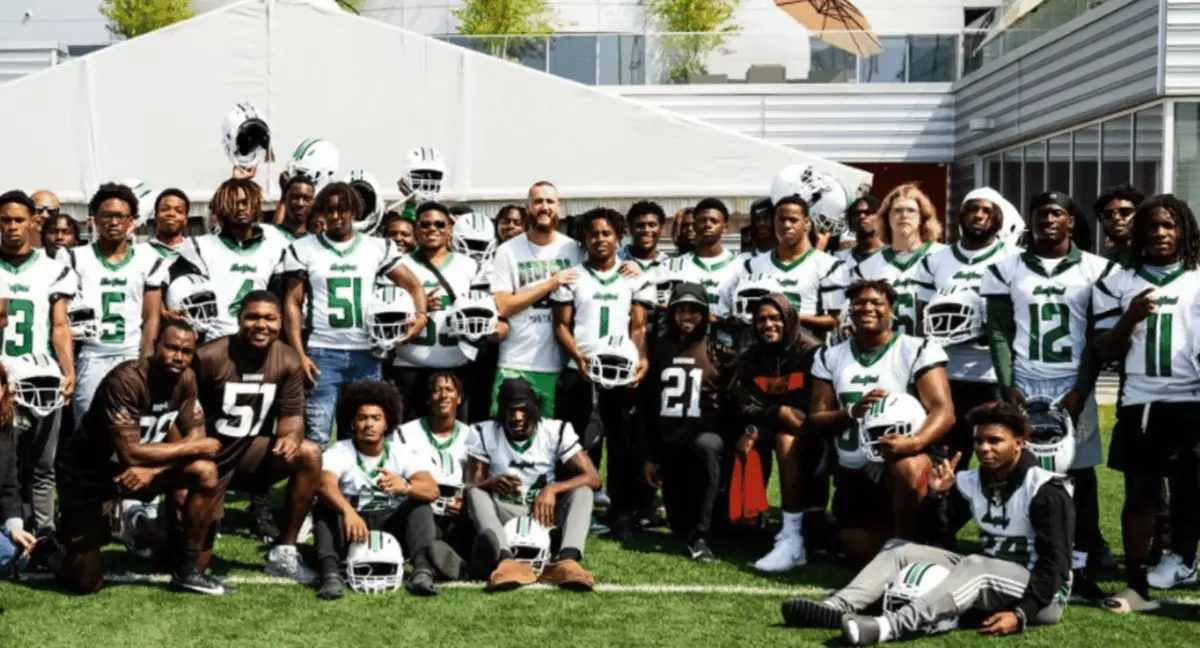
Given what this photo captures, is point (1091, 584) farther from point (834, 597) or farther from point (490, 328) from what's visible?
point (490, 328)

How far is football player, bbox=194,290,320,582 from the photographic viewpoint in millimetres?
6402

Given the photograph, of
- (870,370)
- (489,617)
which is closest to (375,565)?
(489,617)

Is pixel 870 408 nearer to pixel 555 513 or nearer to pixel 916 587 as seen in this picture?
pixel 916 587

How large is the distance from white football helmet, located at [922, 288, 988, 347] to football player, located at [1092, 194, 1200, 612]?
704 millimetres

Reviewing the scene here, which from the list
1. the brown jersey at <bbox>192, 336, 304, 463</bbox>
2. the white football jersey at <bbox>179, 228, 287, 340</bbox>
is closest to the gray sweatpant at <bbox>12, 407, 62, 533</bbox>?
the white football jersey at <bbox>179, 228, 287, 340</bbox>

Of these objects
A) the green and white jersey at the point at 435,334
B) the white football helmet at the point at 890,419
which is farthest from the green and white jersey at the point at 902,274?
the green and white jersey at the point at 435,334

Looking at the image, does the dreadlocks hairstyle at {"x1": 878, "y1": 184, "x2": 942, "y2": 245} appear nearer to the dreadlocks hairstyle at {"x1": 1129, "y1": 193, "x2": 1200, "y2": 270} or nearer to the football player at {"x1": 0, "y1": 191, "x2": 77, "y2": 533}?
the dreadlocks hairstyle at {"x1": 1129, "y1": 193, "x2": 1200, "y2": 270}

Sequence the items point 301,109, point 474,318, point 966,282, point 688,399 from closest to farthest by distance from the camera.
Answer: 1. point 966,282
2. point 474,318
3. point 688,399
4. point 301,109

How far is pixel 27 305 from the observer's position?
6.79 meters

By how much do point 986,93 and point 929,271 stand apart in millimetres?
14050

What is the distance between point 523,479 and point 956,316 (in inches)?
85.4

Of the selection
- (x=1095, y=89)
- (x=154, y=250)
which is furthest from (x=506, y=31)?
(x=154, y=250)

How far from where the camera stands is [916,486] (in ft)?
20.7

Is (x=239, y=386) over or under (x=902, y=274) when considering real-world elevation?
under
